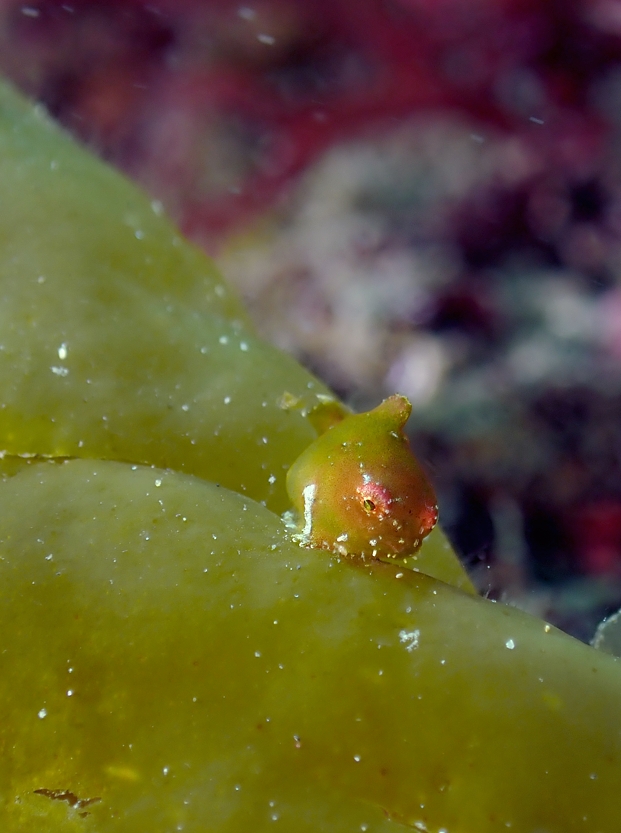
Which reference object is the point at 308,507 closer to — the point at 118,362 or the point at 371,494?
the point at 371,494

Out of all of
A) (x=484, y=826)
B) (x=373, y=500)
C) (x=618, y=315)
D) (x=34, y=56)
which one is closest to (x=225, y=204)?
(x=34, y=56)

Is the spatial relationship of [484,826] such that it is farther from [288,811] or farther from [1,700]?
[1,700]

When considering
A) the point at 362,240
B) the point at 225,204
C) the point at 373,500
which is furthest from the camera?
the point at 225,204

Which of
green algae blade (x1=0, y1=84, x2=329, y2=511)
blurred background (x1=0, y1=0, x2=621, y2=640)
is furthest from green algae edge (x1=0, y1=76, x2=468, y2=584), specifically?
blurred background (x1=0, y1=0, x2=621, y2=640)

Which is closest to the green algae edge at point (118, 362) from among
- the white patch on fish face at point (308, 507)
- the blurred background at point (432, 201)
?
the white patch on fish face at point (308, 507)

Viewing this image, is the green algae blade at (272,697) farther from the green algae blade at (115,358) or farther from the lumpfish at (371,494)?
the green algae blade at (115,358)

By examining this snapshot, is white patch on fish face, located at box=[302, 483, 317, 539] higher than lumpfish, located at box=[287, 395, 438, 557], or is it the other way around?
lumpfish, located at box=[287, 395, 438, 557]

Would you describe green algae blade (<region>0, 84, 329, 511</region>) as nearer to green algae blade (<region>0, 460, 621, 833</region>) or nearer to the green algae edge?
the green algae edge
